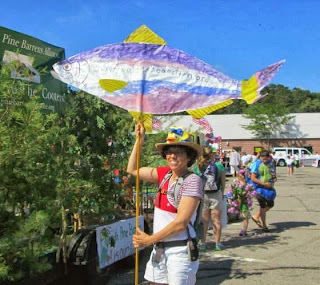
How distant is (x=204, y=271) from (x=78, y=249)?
1.97 metres

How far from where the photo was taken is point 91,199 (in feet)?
17.1

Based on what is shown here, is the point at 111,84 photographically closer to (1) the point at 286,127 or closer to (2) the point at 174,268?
(2) the point at 174,268

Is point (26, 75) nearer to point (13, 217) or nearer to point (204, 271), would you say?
point (13, 217)

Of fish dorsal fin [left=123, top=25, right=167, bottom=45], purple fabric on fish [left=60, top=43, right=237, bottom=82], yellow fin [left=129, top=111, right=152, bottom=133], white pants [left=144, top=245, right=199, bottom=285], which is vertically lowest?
white pants [left=144, top=245, right=199, bottom=285]

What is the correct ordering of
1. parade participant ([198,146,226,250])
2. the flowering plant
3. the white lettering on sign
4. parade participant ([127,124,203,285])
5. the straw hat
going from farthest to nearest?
the flowering plant < parade participant ([198,146,226,250]) < the white lettering on sign < the straw hat < parade participant ([127,124,203,285])

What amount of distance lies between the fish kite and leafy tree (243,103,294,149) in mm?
51425

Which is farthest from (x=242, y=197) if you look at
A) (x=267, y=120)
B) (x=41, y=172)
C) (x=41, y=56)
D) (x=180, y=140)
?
(x=267, y=120)

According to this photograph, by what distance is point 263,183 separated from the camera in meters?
8.88

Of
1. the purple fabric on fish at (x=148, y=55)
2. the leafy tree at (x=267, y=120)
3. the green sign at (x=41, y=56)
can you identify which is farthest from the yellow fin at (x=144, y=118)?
the leafy tree at (x=267, y=120)

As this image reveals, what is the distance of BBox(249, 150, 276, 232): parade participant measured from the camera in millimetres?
8906

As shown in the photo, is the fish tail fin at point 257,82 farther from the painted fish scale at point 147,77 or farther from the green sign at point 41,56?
the green sign at point 41,56

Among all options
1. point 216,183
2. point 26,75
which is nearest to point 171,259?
point 26,75

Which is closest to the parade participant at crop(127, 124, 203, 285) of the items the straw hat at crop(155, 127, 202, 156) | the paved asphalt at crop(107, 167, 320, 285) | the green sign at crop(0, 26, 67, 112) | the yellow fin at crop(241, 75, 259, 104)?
the straw hat at crop(155, 127, 202, 156)

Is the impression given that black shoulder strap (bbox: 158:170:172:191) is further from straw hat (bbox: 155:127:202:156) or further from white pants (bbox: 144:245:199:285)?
white pants (bbox: 144:245:199:285)
